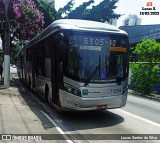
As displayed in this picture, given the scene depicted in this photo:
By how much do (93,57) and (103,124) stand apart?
2252 mm

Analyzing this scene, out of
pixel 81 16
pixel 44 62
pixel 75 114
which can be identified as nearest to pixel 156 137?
pixel 75 114

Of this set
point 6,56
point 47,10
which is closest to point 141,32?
point 47,10

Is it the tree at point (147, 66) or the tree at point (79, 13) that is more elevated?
the tree at point (79, 13)

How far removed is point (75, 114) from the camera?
38.1 ft

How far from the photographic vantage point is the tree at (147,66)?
21.8m

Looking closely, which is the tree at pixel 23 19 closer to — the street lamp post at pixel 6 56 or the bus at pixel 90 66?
the street lamp post at pixel 6 56

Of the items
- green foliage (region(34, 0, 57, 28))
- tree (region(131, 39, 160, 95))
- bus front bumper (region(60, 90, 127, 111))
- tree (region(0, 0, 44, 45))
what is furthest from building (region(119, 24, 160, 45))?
bus front bumper (region(60, 90, 127, 111))

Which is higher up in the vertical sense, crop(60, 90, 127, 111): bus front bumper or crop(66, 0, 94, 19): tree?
crop(66, 0, 94, 19): tree

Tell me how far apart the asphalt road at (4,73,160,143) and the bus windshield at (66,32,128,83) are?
60.0 inches

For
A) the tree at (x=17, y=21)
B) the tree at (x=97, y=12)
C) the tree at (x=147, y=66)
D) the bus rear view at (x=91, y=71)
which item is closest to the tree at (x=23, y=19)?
the tree at (x=17, y=21)

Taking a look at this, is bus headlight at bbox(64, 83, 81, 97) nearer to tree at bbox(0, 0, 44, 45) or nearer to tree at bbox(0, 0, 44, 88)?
tree at bbox(0, 0, 44, 88)

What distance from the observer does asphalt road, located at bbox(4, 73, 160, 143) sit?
8.33 m

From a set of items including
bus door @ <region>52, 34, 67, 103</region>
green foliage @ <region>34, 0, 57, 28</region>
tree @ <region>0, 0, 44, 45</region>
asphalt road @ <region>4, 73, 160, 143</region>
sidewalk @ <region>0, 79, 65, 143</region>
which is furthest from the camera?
green foliage @ <region>34, 0, 57, 28</region>

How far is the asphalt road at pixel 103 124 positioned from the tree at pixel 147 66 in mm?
9032
